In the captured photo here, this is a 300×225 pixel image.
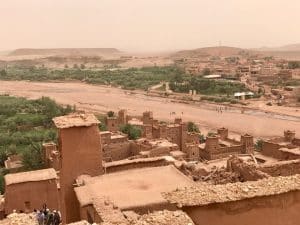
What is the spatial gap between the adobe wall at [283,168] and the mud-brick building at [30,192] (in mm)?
5814

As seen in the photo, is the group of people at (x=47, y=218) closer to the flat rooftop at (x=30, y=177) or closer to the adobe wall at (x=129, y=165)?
the adobe wall at (x=129, y=165)

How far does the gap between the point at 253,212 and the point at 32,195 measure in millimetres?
7336

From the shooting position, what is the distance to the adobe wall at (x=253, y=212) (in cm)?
740

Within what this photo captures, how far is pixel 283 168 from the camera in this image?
11891 mm

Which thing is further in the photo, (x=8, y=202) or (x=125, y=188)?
(x=8, y=202)

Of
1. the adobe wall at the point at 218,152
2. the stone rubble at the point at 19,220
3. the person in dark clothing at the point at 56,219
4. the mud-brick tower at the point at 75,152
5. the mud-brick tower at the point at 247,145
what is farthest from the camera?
the mud-brick tower at the point at 247,145

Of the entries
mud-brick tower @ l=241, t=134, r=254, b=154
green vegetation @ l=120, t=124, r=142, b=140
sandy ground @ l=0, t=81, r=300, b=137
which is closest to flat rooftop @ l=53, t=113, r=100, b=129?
mud-brick tower @ l=241, t=134, r=254, b=154

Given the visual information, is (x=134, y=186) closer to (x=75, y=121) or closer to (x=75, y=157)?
(x=75, y=157)

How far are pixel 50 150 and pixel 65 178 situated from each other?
39.3 ft

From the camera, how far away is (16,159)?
2672cm

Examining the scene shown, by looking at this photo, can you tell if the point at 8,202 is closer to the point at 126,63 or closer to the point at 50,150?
the point at 50,150

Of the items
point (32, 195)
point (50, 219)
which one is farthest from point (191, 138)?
point (50, 219)

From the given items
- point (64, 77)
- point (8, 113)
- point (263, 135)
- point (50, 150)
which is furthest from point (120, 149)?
point (64, 77)

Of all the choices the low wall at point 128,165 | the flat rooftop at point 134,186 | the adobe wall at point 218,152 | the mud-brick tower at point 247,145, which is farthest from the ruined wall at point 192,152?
the flat rooftop at point 134,186
